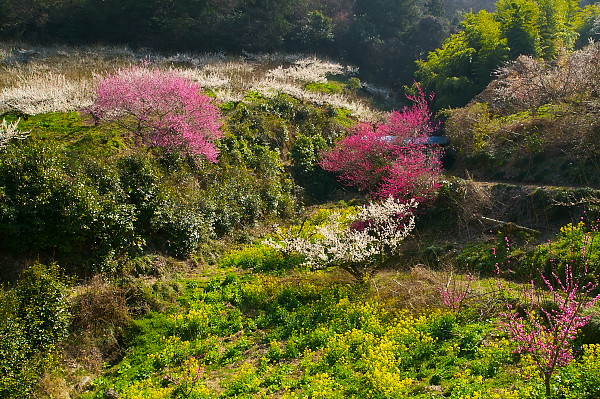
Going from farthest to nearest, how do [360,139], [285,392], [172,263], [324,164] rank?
[324,164], [360,139], [172,263], [285,392]

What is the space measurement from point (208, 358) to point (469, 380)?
4.75 metres

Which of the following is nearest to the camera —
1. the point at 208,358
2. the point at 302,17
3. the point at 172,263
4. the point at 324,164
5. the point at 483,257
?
the point at 208,358

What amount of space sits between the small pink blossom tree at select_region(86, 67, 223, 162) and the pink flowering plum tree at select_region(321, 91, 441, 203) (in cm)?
589

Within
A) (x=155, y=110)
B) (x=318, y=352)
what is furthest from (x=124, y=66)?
(x=318, y=352)

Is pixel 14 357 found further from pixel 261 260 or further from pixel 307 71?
pixel 307 71

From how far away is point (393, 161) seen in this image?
48.9 feet

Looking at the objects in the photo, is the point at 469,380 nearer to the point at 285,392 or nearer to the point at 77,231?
the point at 285,392

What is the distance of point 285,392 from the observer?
624 cm

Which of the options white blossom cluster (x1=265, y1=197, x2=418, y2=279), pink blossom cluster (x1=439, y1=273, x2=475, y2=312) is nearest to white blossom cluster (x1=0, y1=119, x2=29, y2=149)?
white blossom cluster (x1=265, y1=197, x2=418, y2=279)

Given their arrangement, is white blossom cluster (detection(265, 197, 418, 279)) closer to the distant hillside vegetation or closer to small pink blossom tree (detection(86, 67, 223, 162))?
the distant hillside vegetation

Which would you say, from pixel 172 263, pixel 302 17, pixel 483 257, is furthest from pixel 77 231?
pixel 302 17

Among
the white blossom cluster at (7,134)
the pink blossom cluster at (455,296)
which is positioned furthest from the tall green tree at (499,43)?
the white blossom cluster at (7,134)

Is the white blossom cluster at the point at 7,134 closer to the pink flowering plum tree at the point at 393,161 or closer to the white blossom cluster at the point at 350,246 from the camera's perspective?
the white blossom cluster at the point at 350,246

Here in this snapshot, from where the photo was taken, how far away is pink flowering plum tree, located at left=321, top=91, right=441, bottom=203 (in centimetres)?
1290
